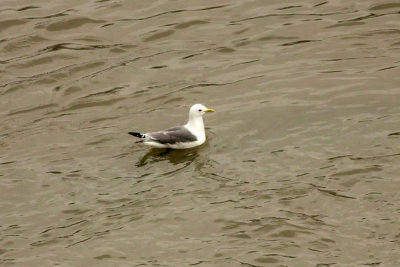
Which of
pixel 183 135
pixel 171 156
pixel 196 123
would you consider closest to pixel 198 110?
pixel 196 123

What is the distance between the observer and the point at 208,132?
1398 cm

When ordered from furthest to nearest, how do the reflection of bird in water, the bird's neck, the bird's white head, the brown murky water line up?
the bird's white head, the bird's neck, the reflection of bird in water, the brown murky water

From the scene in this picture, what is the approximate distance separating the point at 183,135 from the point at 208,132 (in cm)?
71

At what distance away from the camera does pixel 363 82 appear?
14656mm

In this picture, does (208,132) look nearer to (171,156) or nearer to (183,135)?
(183,135)

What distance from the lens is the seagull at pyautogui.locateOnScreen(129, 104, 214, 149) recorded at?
1324cm

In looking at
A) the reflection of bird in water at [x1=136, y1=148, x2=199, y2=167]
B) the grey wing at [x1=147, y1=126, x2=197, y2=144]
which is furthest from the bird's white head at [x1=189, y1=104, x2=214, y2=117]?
the reflection of bird in water at [x1=136, y1=148, x2=199, y2=167]

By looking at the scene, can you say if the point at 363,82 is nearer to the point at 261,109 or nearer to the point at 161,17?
the point at 261,109

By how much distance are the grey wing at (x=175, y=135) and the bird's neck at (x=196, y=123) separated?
4.7 inches

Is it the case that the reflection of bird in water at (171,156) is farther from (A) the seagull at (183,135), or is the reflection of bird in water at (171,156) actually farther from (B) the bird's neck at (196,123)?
(B) the bird's neck at (196,123)

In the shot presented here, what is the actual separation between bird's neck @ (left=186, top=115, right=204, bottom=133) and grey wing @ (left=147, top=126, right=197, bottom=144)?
0.39 ft

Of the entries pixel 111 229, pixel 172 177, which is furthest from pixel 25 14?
pixel 111 229

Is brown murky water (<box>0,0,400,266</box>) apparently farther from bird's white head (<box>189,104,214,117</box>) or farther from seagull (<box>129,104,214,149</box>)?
bird's white head (<box>189,104,214,117</box>)

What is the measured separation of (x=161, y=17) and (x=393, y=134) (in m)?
7.04
